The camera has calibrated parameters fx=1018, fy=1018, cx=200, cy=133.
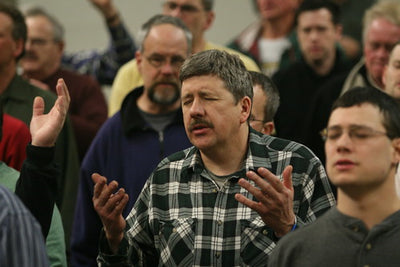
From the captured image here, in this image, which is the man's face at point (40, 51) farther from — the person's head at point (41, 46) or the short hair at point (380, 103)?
the short hair at point (380, 103)

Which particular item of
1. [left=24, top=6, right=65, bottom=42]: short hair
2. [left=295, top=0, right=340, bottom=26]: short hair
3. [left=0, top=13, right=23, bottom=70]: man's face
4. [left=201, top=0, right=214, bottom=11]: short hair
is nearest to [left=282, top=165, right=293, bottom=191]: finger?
[left=0, top=13, right=23, bottom=70]: man's face

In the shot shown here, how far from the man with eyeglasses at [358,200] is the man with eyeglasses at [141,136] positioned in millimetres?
1693

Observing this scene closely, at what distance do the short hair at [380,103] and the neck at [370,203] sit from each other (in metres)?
Answer: 0.18

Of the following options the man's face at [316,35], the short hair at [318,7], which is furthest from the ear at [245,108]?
the short hair at [318,7]

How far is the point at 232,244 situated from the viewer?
3.79 metres

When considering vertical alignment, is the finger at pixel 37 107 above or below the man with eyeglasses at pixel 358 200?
above

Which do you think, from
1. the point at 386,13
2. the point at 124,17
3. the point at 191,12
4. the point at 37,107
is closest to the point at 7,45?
the point at 191,12

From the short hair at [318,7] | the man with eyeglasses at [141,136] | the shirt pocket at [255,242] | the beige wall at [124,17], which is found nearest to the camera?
the shirt pocket at [255,242]

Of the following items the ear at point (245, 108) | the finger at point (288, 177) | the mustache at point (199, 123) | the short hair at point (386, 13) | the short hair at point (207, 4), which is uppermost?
the short hair at point (207, 4)

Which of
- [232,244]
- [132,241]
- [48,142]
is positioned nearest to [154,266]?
[132,241]

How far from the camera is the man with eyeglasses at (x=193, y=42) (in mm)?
5977

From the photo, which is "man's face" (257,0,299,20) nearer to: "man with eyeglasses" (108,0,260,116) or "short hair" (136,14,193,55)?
"man with eyeglasses" (108,0,260,116)

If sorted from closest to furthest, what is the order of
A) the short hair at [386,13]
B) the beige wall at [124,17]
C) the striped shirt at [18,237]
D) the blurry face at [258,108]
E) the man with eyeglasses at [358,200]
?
the striped shirt at [18,237] < the man with eyeglasses at [358,200] < the blurry face at [258,108] < the short hair at [386,13] < the beige wall at [124,17]

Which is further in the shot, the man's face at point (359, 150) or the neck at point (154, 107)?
the neck at point (154, 107)
